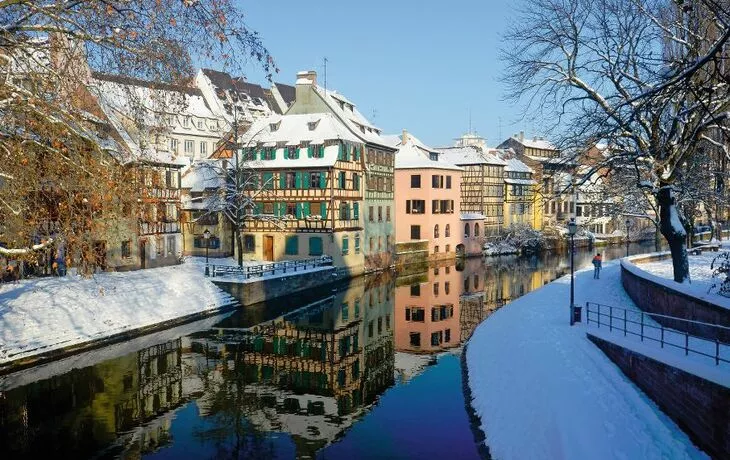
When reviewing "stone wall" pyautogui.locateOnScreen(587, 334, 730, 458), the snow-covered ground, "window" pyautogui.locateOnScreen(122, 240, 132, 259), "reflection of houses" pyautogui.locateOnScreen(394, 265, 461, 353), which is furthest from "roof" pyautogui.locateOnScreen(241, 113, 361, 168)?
"stone wall" pyautogui.locateOnScreen(587, 334, 730, 458)

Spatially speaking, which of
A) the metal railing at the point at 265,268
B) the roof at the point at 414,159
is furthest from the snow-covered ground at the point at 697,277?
the roof at the point at 414,159

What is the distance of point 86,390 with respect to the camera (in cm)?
1973

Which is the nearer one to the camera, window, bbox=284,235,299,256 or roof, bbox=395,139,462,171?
window, bbox=284,235,299,256

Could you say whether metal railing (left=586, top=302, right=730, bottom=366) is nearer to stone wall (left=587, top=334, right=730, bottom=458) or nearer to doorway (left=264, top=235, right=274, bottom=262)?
stone wall (left=587, top=334, right=730, bottom=458)

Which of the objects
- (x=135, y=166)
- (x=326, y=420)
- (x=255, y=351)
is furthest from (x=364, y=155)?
(x=135, y=166)

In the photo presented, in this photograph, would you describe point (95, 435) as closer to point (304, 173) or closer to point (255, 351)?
point (255, 351)

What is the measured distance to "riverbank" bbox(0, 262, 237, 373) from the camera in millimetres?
23172

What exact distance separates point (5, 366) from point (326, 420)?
1213 cm

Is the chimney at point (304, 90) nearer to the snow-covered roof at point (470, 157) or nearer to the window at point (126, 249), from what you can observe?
the window at point (126, 249)

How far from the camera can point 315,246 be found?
4572cm

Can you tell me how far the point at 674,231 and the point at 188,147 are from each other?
58.1 m

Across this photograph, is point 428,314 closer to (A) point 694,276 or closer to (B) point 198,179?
(A) point 694,276

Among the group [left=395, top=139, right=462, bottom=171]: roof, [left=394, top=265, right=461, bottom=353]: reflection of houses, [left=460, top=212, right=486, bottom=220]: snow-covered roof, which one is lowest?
[left=394, top=265, right=461, bottom=353]: reflection of houses

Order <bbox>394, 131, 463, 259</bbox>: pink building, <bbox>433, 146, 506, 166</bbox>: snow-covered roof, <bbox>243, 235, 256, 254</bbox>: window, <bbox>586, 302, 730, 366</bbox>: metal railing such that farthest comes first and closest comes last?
<bbox>433, 146, 506, 166</bbox>: snow-covered roof, <bbox>394, 131, 463, 259</bbox>: pink building, <bbox>243, 235, 256, 254</bbox>: window, <bbox>586, 302, 730, 366</bbox>: metal railing
